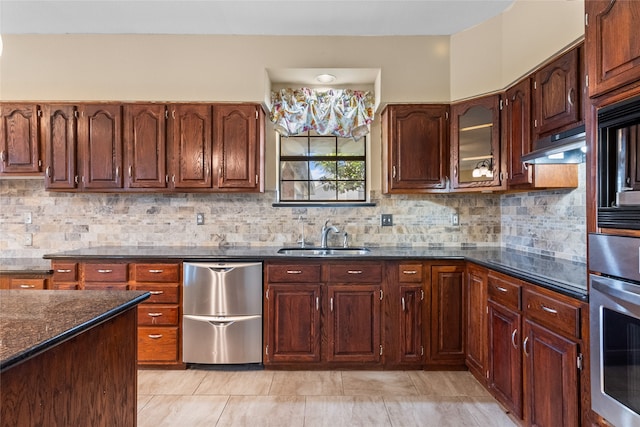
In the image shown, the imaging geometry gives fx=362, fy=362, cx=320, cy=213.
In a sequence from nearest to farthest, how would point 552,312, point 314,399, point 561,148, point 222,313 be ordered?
point 552,312 → point 561,148 → point 314,399 → point 222,313

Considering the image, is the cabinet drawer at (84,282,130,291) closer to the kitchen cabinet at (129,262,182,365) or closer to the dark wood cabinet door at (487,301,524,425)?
the kitchen cabinet at (129,262,182,365)

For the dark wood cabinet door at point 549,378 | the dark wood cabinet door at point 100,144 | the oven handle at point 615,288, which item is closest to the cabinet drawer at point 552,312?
the dark wood cabinet door at point 549,378

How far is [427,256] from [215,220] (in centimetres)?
193

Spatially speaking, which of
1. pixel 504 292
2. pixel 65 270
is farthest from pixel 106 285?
pixel 504 292

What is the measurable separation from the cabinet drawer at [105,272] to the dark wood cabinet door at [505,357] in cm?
270

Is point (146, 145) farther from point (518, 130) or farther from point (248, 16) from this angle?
point (518, 130)

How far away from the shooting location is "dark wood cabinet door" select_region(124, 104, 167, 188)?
306 centimetres

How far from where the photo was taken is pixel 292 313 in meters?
2.81

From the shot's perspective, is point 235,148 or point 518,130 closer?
point 518,130

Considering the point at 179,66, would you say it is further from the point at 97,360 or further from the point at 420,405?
the point at 420,405

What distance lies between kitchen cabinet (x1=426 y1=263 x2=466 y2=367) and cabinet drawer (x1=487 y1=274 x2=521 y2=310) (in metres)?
0.40

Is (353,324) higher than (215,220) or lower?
lower

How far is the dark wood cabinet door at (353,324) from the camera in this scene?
280 cm

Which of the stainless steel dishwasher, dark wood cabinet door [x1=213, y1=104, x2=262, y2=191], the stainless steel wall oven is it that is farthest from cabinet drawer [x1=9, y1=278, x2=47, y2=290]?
the stainless steel wall oven
